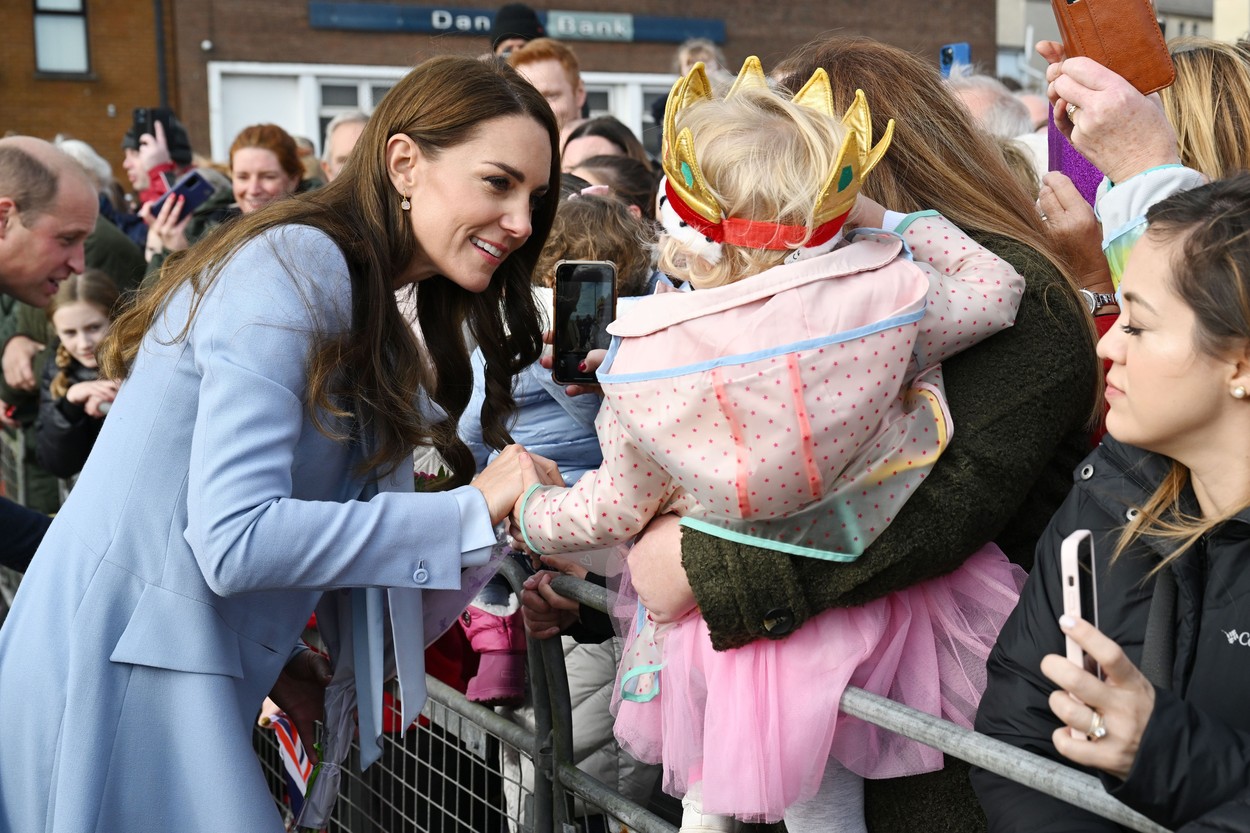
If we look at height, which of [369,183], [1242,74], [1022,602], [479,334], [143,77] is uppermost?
[143,77]

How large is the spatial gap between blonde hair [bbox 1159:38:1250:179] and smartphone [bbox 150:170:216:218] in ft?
15.1

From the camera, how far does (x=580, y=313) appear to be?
2.58 metres

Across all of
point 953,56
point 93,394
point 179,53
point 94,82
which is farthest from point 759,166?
point 179,53

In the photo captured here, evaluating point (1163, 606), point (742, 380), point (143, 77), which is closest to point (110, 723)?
point (742, 380)

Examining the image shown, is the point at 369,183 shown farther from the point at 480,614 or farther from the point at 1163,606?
the point at 1163,606

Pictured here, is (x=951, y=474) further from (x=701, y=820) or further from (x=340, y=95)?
(x=340, y=95)

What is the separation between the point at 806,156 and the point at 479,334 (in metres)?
1.11

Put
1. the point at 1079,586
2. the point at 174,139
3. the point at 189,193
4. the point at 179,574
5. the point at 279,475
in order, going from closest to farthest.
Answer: the point at 1079,586, the point at 279,475, the point at 179,574, the point at 189,193, the point at 174,139

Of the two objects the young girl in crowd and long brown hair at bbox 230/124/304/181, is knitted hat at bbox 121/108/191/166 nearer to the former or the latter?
long brown hair at bbox 230/124/304/181

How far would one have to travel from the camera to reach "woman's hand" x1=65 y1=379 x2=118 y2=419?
484 cm

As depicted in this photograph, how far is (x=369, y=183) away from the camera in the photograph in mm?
2424

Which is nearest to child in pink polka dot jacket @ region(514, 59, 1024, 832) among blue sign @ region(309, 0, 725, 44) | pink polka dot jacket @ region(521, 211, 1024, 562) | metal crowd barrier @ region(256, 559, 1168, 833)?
pink polka dot jacket @ region(521, 211, 1024, 562)

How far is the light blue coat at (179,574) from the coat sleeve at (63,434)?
2.89m

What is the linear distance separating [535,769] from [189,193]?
14.0 ft
